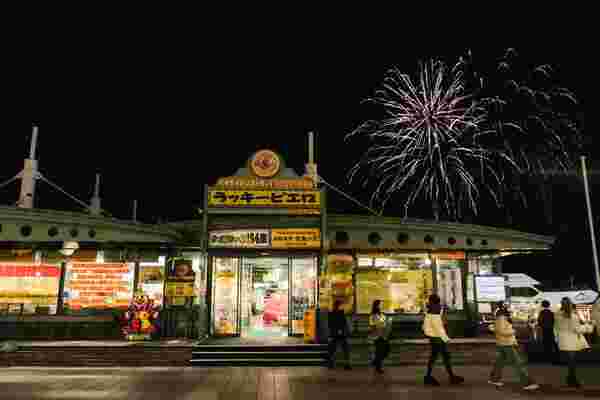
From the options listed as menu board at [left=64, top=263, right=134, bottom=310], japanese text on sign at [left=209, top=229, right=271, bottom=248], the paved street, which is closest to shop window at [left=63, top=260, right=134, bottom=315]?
menu board at [left=64, top=263, right=134, bottom=310]

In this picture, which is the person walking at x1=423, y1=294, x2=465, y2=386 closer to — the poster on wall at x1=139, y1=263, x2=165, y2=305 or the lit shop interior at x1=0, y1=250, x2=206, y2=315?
the lit shop interior at x1=0, y1=250, x2=206, y2=315

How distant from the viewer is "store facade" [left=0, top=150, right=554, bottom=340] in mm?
12977

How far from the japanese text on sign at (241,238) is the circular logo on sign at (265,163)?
1825 millimetres

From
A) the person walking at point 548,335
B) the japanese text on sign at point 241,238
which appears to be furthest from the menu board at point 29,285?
the person walking at point 548,335

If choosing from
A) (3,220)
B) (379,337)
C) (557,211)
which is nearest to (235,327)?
(379,337)

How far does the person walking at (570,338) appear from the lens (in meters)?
8.34

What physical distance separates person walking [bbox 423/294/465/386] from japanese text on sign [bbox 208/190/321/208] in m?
4.96

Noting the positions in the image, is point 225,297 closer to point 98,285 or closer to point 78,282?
point 98,285

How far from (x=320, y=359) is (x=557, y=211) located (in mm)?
36896

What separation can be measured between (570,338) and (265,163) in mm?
8944

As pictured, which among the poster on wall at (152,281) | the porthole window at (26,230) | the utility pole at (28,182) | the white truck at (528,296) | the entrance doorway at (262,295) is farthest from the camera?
the white truck at (528,296)

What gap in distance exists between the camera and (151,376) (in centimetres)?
959

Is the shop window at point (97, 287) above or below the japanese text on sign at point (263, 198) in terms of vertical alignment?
below

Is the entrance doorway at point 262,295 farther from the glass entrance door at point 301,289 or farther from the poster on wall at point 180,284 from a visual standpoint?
the poster on wall at point 180,284
